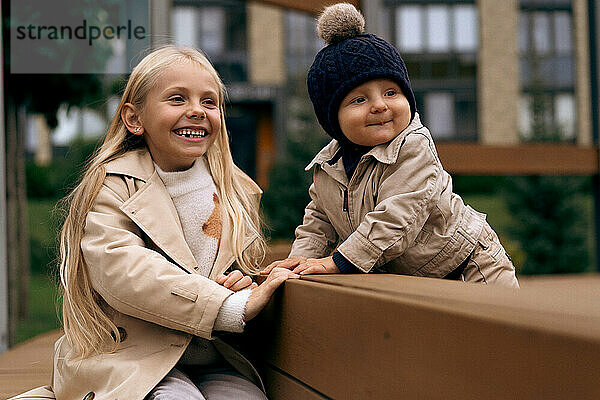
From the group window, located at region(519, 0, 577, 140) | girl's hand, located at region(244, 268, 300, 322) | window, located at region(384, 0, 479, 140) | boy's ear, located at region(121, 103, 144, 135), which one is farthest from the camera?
window, located at region(384, 0, 479, 140)

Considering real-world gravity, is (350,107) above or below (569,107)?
below

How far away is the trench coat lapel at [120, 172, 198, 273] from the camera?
5.65ft

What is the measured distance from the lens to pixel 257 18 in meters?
14.8

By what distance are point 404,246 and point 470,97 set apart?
13.7 metres

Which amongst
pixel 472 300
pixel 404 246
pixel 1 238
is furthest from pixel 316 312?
pixel 1 238

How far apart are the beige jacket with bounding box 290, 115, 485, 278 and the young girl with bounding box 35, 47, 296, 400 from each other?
0.73ft

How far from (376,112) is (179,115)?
0.54 m

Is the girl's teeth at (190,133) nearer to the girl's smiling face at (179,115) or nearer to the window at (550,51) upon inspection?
the girl's smiling face at (179,115)

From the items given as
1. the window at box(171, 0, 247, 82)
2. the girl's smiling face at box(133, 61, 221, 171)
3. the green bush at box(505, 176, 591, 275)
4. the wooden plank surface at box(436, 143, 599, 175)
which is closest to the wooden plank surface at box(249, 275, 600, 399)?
the girl's smiling face at box(133, 61, 221, 171)

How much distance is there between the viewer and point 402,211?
5.14 feet

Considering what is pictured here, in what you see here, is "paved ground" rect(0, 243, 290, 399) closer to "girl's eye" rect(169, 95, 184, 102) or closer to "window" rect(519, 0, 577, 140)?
"girl's eye" rect(169, 95, 184, 102)

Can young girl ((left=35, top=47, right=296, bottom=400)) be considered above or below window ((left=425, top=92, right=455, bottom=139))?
below

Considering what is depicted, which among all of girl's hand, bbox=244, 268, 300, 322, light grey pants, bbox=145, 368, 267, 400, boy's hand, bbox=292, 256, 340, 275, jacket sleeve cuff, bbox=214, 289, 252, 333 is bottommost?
light grey pants, bbox=145, 368, 267, 400

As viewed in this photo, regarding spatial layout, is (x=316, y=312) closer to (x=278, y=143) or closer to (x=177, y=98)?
(x=177, y=98)
